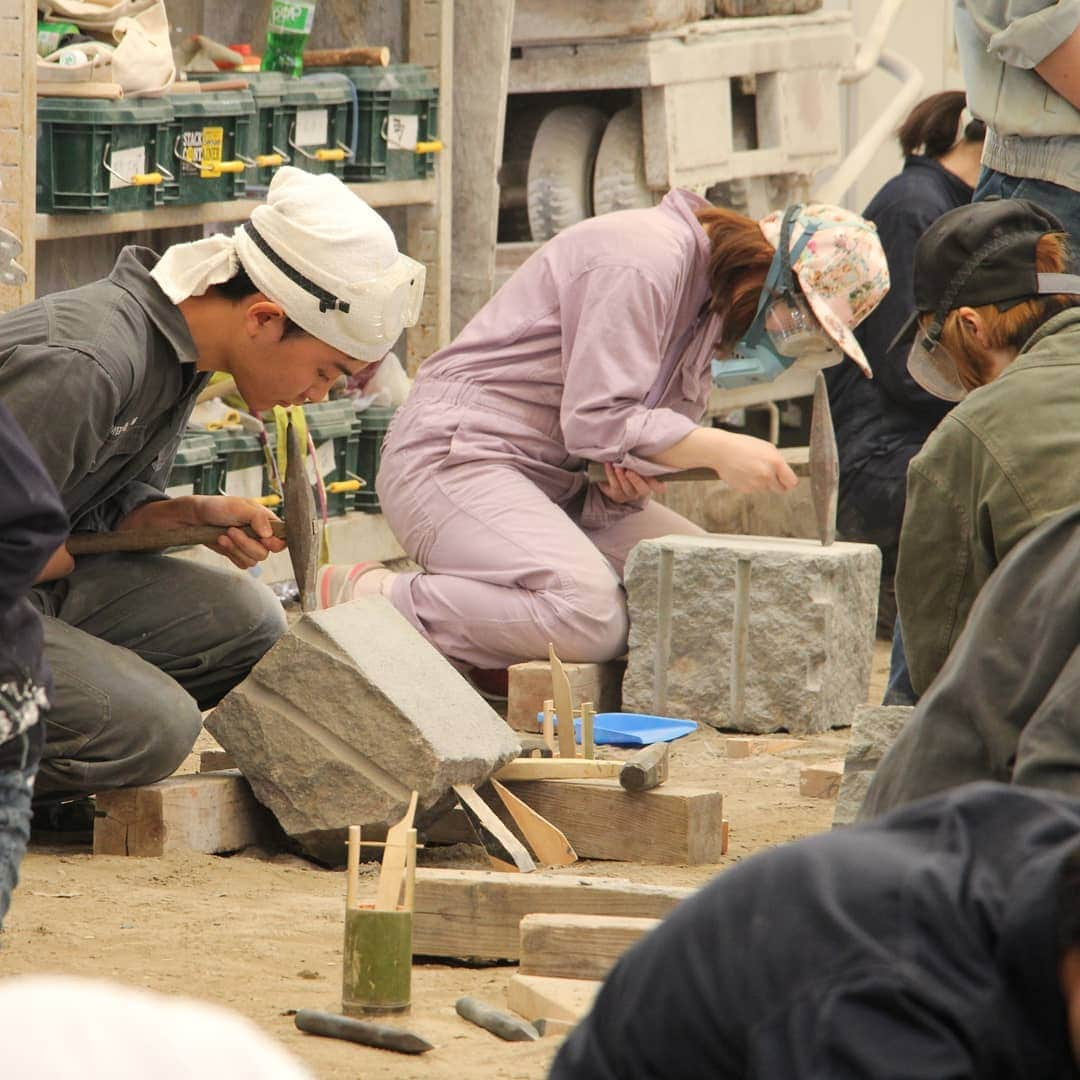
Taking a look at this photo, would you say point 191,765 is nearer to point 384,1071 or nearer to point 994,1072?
point 384,1071

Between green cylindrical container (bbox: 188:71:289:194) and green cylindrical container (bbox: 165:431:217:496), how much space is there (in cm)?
90

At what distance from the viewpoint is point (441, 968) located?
3426 mm

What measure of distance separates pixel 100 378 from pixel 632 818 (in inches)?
56.6

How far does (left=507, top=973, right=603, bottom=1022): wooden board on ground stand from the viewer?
2.96 meters

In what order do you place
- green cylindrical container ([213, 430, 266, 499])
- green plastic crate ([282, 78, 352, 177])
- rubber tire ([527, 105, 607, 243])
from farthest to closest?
rubber tire ([527, 105, 607, 243]) < green plastic crate ([282, 78, 352, 177]) < green cylindrical container ([213, 430, 266, 499])

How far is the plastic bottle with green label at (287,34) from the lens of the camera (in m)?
6.43

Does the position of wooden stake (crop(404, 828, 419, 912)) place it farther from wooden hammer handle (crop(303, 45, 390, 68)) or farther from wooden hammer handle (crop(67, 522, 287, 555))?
wooden hammer handle (crop(303, 45, 390, 68))

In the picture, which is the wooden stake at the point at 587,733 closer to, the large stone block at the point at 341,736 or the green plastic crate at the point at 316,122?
the large stone block at the point at 341,736

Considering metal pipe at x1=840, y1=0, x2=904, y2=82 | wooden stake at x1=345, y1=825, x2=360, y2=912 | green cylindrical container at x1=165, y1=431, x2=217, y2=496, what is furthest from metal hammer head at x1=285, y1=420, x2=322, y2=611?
metal pipe at x1=840, y1=0, x2=904, y2=82

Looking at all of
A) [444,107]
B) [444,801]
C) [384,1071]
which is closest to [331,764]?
[444,801]

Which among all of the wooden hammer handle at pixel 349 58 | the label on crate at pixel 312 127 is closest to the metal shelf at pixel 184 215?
the label on crate at pixel 312 127

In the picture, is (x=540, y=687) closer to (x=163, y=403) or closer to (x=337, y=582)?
(x=337, y=582)

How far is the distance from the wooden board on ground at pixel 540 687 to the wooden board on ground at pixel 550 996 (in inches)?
86.1

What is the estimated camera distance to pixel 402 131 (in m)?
6.98
